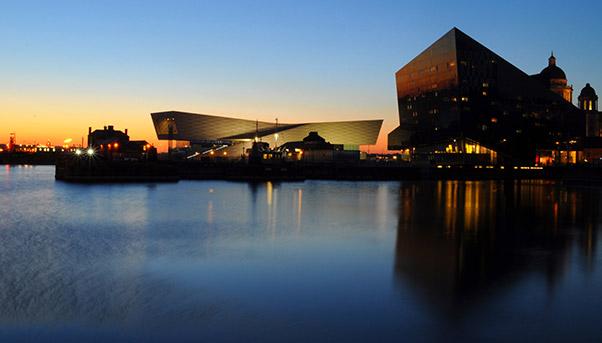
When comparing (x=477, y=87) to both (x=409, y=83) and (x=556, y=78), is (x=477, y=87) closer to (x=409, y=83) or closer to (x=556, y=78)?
(x=409, y=83)

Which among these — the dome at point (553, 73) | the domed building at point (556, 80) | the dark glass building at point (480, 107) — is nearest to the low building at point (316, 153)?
the dark glass building at point (480, 107)

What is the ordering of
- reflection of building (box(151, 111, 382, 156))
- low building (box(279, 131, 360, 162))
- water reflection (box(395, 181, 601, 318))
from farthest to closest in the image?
→ reflection of building (box(151, 111, 382, 156)), low building (box(279, 131, 360, 162)), water reflection (box(395, 181, 601, 318))

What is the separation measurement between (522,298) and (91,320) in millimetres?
8932

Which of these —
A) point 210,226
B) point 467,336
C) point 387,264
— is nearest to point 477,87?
point 210,226

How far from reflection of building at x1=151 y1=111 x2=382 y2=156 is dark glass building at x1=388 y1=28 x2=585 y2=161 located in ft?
95.6

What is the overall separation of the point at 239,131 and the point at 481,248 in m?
120

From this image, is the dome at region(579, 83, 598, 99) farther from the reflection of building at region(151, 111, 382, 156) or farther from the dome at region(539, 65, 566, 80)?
the reflection of building at region(151, 111, 382, 156)

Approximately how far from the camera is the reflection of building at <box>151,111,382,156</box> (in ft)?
427

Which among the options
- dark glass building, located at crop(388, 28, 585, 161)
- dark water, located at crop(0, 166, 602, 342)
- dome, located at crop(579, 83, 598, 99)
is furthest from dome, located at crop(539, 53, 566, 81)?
dark water, located at crop(0, 166, 602, 342)

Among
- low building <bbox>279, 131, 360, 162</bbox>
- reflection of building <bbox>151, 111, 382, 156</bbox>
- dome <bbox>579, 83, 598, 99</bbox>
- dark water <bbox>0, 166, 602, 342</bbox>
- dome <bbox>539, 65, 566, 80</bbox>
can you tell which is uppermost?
dome <bbox>539, 65, 566, 80</bbox>

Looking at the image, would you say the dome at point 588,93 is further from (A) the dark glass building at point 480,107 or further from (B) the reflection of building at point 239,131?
(B) the reflection of building at point 239,131

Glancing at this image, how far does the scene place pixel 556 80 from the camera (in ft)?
498

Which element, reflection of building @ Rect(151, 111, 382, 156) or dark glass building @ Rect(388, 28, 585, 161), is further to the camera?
reflection of building @ Rect(151, 111, 382, 156)

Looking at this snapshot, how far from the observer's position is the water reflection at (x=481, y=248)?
13375 mm
